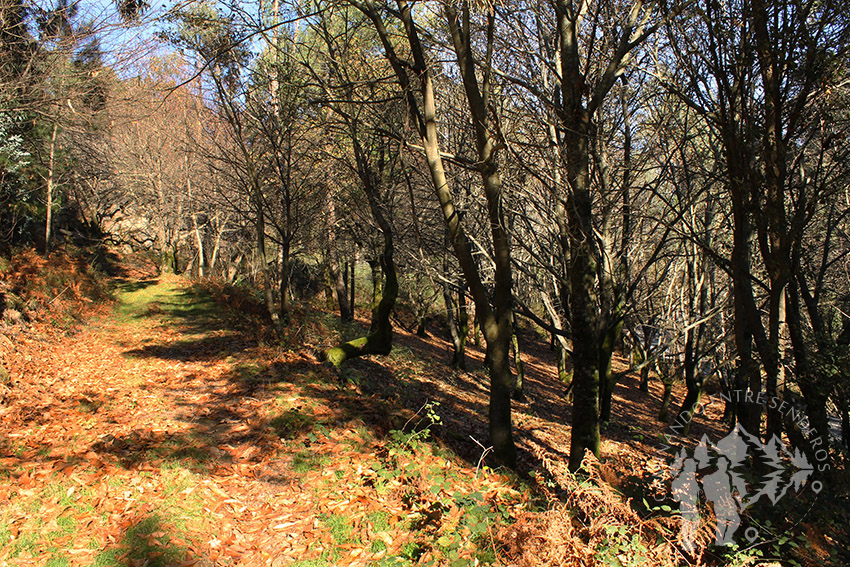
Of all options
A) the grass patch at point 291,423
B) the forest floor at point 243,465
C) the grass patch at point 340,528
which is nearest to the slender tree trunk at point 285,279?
the forest floor at point 243,465

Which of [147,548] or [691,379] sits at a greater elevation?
[691,379]

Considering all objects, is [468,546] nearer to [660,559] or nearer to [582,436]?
[660,559]

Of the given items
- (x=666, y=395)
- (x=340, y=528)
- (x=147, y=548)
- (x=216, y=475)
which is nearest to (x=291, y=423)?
(x=216, y=475)

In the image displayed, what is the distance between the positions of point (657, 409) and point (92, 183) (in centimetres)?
2619

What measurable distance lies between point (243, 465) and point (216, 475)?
13.4 inches

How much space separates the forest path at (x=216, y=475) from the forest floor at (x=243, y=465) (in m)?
0.02

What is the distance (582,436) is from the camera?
20.9 feet

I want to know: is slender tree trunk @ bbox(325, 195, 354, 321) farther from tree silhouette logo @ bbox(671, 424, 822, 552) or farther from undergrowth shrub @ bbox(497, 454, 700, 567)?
undergrowth shrub @ bbox(497, 454, 700, 567)

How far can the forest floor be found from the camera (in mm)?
4250

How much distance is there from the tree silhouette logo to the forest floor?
0.34 meters

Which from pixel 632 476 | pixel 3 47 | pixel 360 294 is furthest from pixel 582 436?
pixel 360 294

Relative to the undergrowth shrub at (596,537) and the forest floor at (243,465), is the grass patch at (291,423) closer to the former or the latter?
the forest floor at (243,465)

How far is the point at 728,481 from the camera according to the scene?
437cm

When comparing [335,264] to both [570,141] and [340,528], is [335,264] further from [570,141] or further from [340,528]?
[340,528]
